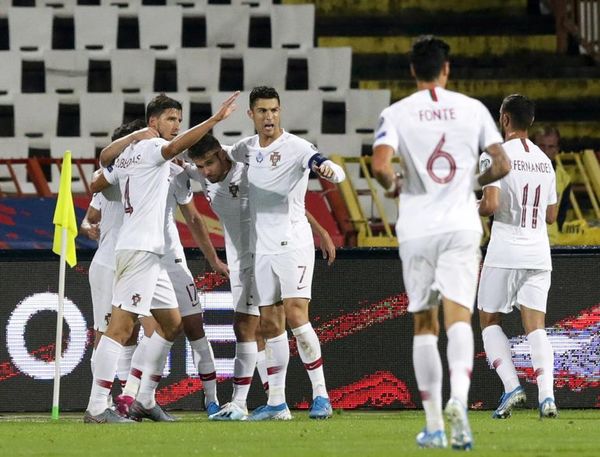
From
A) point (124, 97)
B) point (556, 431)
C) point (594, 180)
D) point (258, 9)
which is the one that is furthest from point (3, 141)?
point (556, 431)

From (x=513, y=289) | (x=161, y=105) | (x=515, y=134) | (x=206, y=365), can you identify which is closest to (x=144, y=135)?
(x=161, y=105)

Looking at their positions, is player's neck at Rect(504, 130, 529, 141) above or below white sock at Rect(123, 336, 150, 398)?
above

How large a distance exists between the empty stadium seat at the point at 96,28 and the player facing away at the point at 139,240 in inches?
315

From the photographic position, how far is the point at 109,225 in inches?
382

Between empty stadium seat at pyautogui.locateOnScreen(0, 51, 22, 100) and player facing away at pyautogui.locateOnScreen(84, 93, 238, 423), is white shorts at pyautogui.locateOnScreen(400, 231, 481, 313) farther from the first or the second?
empty stadium seat at pyautogui.locateOnScreen(0, 51, 22, 100)

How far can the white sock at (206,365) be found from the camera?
32.0 feet

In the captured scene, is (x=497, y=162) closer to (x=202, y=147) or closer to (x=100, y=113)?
(x=202, y=147)

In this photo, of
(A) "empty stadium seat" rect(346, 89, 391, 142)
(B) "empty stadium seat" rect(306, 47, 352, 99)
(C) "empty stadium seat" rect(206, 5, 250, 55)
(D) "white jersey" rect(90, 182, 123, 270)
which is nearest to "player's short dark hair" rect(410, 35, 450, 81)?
(D) "white jersey" rect(90, 182, 123, 270)

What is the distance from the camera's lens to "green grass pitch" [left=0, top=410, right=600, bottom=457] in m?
6.68

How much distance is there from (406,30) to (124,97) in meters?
3.94

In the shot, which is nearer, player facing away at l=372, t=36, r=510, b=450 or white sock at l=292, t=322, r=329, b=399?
player facing away at l=372, t=36, r=510, b=450

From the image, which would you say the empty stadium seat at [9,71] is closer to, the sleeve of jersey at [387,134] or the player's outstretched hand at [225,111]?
the player's outstretched hand at [225,111]

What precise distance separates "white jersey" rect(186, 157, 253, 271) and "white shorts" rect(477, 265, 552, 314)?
1.66 meters

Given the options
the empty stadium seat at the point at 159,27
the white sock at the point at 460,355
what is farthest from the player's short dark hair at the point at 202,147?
the empty stadium seat at the point at 159,27
